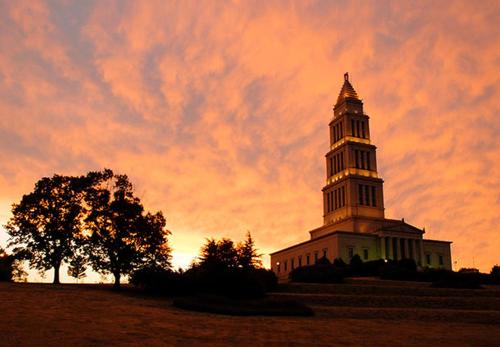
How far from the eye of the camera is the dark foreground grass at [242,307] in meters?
27.5

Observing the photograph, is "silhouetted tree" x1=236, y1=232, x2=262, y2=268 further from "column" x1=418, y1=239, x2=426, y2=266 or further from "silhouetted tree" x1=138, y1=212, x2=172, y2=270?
"column" x1=418, y1=239, x2=426, y2=266

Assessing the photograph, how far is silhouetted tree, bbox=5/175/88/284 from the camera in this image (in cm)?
4741

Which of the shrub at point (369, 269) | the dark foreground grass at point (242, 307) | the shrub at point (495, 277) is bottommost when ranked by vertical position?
the dark foreground grass at point (242, 307)

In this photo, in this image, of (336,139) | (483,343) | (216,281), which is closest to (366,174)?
(336,139)

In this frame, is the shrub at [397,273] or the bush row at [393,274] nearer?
the bush row at [393,274]

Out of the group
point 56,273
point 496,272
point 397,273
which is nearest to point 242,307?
point 56,273

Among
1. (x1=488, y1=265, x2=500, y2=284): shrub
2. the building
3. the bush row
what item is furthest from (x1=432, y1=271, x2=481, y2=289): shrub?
the building

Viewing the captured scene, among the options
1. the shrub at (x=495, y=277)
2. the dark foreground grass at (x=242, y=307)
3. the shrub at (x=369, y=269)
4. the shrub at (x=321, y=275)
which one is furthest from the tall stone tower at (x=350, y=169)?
the dark foreground grass at (x=242, y=307)

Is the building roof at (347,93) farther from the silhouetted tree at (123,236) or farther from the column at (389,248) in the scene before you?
the silhouetted tree at (123,236)

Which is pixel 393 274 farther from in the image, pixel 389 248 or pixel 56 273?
pixel 56 273

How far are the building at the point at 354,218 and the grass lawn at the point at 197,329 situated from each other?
53.9 meters

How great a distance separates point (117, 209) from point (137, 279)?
8279 mm

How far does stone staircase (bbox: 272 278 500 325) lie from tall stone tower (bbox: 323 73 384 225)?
1547 inches

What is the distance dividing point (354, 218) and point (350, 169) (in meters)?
10.6
